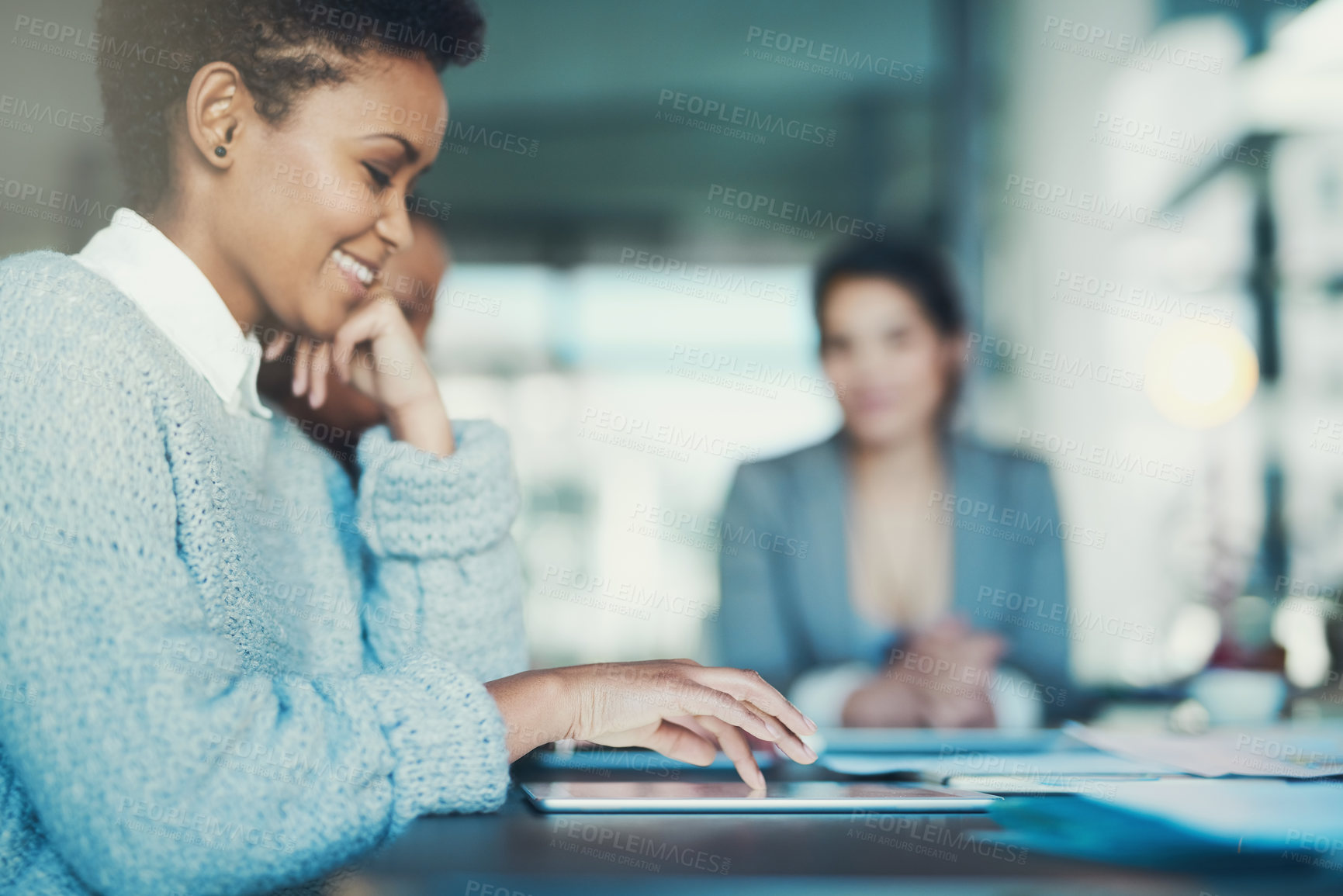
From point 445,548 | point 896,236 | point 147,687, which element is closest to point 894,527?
point 445,548

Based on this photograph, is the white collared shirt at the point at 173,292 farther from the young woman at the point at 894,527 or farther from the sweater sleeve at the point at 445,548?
the young woman at the point at 894,527

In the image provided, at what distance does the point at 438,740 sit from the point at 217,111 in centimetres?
63

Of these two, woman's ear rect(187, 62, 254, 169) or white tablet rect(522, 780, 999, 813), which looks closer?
white tablet rect(522, 780, 999, 813)

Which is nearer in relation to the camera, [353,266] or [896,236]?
[353,266]

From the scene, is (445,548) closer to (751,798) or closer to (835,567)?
(751,798)

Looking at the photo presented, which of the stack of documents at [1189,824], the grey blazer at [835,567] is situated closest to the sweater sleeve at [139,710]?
the stack of documents at [1189,824]

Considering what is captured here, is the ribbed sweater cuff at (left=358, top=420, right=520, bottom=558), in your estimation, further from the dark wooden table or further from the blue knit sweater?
the dark wooden table

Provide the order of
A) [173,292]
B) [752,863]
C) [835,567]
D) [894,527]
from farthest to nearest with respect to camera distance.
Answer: [894,527] → [835,567] → [173,292] → [752,863]

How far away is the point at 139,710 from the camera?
61cm

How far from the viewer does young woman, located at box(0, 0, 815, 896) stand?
61 cm

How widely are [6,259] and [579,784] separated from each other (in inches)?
23.9

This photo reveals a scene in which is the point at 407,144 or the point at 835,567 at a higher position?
the point at 407,144

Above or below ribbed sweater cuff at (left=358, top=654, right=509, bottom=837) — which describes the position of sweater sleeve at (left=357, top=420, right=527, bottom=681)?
above

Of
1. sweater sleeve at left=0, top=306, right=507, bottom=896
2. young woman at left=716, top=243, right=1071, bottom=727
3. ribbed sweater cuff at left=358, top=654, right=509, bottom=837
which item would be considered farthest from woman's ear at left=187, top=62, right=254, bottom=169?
young woman at left=716, top=243, right=1071, bottom=727
